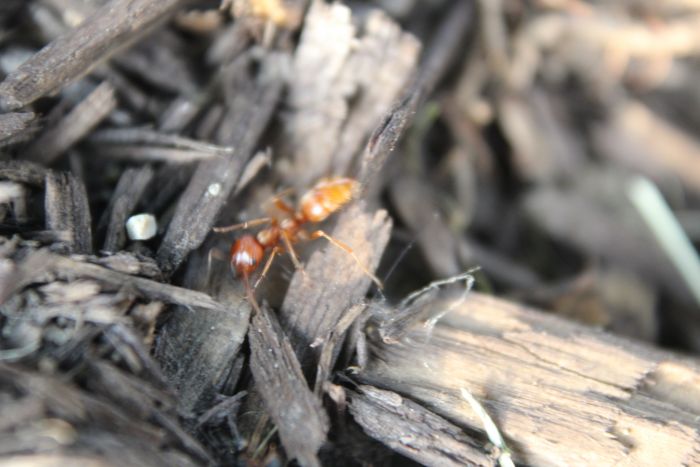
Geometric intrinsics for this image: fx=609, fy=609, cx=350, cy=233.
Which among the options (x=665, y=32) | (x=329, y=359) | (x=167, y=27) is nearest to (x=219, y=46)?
(x=167, y=27)

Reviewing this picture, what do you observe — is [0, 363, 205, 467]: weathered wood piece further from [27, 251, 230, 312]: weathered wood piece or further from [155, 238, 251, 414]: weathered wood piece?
[27, 251, 230, 312]: weathered wood piece

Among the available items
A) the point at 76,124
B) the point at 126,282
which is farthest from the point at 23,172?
the point at 126,282

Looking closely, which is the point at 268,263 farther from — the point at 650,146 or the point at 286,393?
the point at 650,146

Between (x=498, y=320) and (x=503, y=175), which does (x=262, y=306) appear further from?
(x=503, y=175)

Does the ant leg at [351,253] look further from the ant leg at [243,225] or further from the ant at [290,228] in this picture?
the ant leg at [243,225]

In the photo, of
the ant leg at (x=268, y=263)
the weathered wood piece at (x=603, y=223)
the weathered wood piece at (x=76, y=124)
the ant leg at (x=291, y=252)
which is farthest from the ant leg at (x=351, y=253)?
the weathered wood piece at (x=603, y=223)

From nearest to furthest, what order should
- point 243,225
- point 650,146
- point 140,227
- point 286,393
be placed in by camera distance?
point 286,393 < point 140,227 < point 243,225 < point 650,146
